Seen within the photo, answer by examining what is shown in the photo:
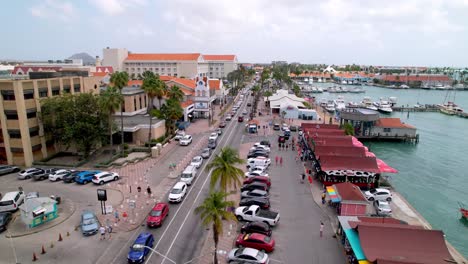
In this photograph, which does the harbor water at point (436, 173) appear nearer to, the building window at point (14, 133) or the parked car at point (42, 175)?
the parked car at point (42, 175)

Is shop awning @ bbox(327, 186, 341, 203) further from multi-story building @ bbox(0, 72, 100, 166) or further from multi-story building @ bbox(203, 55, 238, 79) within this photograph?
multi-story building @ bbox(203, 55, 238, 79)

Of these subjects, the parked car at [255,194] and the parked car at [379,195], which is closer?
the parked car at [255,194]

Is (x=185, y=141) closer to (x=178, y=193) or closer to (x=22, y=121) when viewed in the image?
(x=178, y=193)

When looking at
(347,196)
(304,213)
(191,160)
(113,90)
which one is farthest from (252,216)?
(113,90)

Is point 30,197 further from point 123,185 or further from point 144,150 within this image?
point 144,150

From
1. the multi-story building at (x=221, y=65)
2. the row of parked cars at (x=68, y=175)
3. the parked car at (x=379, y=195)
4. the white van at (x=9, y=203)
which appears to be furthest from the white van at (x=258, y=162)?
the multi-story building at (x=221, y=65)

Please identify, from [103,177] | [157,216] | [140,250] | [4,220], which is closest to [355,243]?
[140,250]
